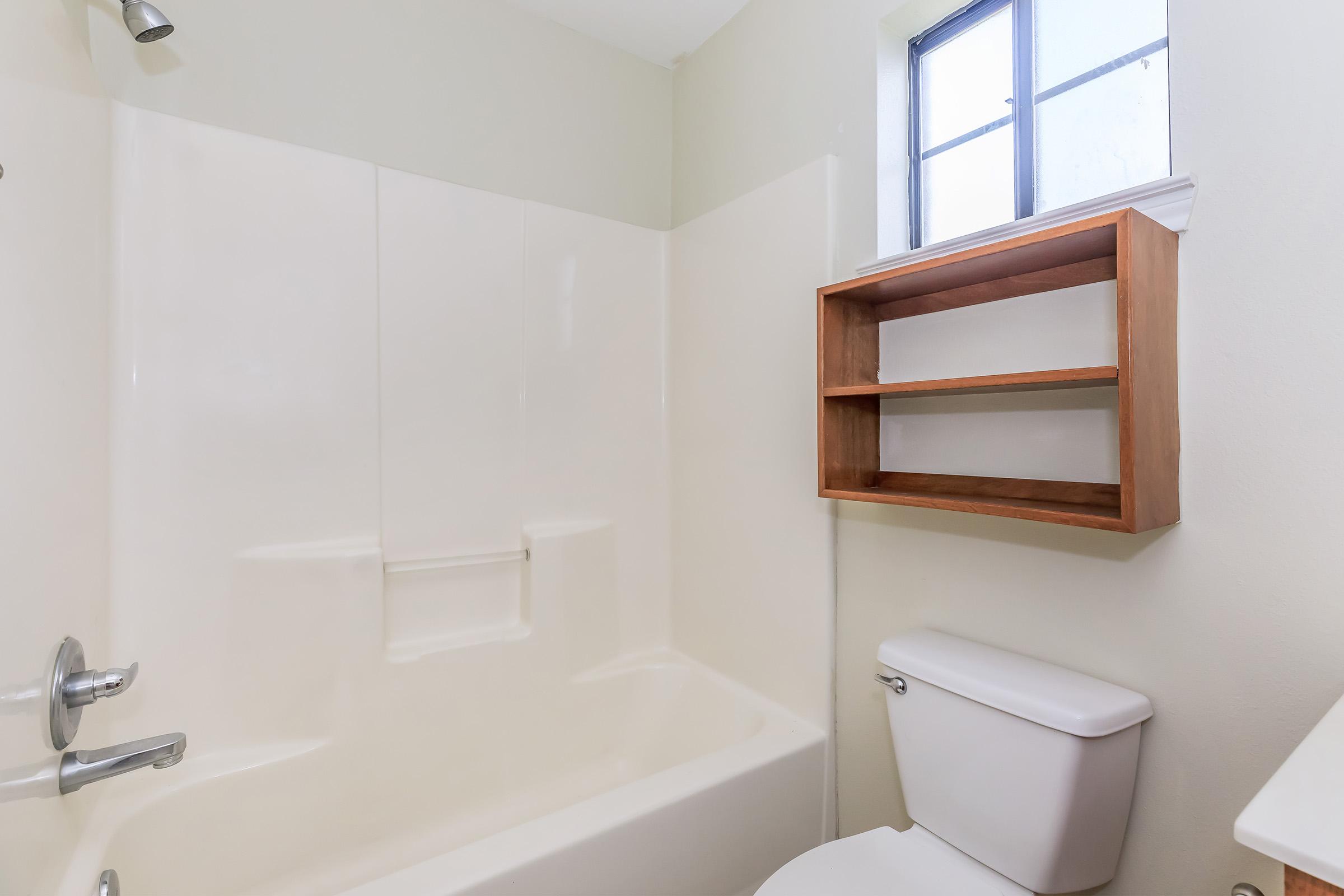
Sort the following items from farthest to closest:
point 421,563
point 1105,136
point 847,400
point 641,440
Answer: point 641,440 → point 421,563 → point 847,400 → point 1105,136

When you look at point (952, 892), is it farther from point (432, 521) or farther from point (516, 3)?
point (516, 3)

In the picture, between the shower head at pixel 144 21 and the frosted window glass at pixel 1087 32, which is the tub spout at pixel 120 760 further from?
the frosted window glass at pixel 1087 32

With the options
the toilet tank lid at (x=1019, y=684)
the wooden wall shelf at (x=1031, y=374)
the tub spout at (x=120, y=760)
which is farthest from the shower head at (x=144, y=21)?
the toilet tank lid at (x=1019, y=684)

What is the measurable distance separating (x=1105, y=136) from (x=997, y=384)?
0.56 m

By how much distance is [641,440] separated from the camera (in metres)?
2.11

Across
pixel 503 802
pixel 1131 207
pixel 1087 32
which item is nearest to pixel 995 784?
pixel 1131 207

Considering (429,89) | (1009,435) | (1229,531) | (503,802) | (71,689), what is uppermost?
(429,89)

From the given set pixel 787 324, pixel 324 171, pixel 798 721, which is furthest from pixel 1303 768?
pixel 324 171

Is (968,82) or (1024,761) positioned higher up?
(968,82)

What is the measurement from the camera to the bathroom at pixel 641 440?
92cm

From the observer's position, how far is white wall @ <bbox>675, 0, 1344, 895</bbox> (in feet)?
2.82

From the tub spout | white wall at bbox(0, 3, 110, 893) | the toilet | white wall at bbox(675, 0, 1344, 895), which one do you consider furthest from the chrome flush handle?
white wall at bbox(0, 3, 110, 893)

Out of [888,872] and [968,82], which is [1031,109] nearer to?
[968,82]

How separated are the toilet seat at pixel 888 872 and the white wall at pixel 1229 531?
24 cm
